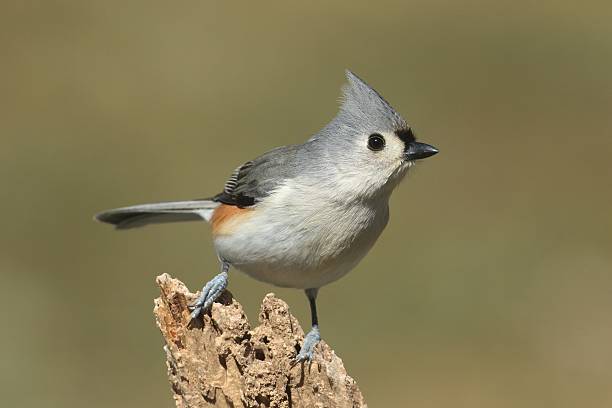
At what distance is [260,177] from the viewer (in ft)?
16.6

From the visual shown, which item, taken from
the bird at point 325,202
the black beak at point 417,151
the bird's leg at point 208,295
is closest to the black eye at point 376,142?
the bird at point 325,202

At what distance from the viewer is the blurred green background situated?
27.6 ft

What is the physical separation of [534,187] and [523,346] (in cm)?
286

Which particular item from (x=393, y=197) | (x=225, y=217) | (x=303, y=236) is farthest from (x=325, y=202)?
(x=393, y=197)

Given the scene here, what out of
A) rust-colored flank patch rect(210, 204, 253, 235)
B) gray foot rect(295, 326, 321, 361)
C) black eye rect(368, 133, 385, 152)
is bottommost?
gray foot rect(295, 326, 321, 361)

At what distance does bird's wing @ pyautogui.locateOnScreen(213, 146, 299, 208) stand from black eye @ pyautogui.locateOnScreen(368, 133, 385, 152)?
393mm

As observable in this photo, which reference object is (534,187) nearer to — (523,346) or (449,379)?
(523,346)

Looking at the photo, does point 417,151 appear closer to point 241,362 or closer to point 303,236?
point 303,236

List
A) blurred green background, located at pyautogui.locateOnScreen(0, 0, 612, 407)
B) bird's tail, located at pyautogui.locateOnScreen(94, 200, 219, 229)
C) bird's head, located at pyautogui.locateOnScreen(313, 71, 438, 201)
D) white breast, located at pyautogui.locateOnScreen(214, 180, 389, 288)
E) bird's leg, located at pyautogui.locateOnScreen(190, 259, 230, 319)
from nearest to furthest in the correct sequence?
bird's leg, located at pyautogui.locateOnScreen(190, 259, 230, 319), white breast, located at pyautogui.locateOnScreen(214, 180, 389, 288), bird's head, located at pyautogui.locateOnScreen(313, 71, 438, 201), bird's tail, located at pyautogui.locateOnScreen(94, 200, 219, 229), blurred green background, located at pyautogui.locateOnScreen(0, 0, 612, 407)

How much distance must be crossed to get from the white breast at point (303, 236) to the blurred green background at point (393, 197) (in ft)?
4.82

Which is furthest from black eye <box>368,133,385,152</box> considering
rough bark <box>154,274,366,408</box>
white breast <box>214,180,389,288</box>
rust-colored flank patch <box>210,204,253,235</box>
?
rough bark <box>154,274,366,408</box>

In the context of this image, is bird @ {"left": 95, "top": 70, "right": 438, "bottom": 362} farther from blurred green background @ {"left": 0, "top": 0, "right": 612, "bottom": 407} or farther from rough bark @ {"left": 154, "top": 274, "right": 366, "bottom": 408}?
blurred green background @ {"left": 0, "top": 0, "right": 612, "bottom": 407}

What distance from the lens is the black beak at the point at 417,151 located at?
4.80m

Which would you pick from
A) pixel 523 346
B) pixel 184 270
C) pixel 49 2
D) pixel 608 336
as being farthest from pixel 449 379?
pixel 49 2
